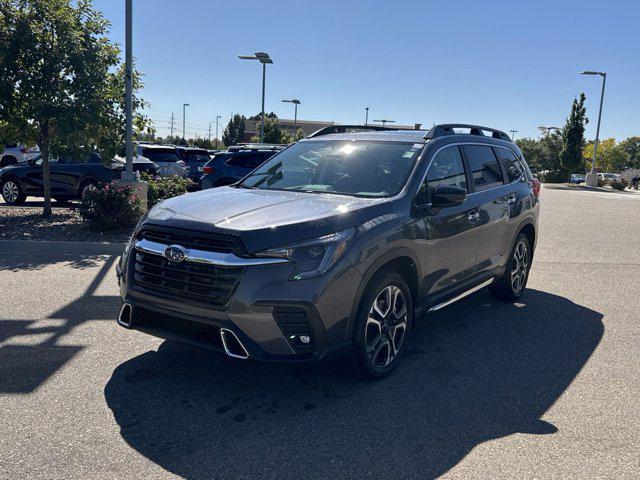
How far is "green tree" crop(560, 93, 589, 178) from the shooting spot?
127 ft

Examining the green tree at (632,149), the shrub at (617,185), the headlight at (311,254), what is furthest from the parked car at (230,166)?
the green tree at (632,149)

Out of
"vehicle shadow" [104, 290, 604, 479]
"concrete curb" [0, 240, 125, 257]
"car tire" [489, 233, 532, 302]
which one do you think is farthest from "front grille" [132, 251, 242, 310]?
"concrete curb" [0, 240, 125, 257]

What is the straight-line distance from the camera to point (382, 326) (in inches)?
160

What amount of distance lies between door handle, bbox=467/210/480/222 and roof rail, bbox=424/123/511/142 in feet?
2.44

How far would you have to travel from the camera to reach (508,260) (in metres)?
6.12

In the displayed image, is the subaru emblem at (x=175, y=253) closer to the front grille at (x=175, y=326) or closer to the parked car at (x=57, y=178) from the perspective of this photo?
the front grille at (x=175, y=326)

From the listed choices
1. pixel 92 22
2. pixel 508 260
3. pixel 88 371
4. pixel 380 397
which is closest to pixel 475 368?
pixel 380 397

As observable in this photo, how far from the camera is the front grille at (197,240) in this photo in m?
3.46

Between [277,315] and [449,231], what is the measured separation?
1.94 m

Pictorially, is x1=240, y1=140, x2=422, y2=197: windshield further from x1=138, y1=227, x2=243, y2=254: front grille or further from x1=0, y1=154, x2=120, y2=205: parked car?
x1=0, y1=154, x2=120, y2=205: parked car

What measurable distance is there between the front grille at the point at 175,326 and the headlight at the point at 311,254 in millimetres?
594

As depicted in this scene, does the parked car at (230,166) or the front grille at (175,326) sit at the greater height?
the parked car at (230,166)

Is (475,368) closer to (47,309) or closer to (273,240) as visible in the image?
(273,240)

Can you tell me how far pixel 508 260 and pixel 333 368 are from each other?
2767 mm
